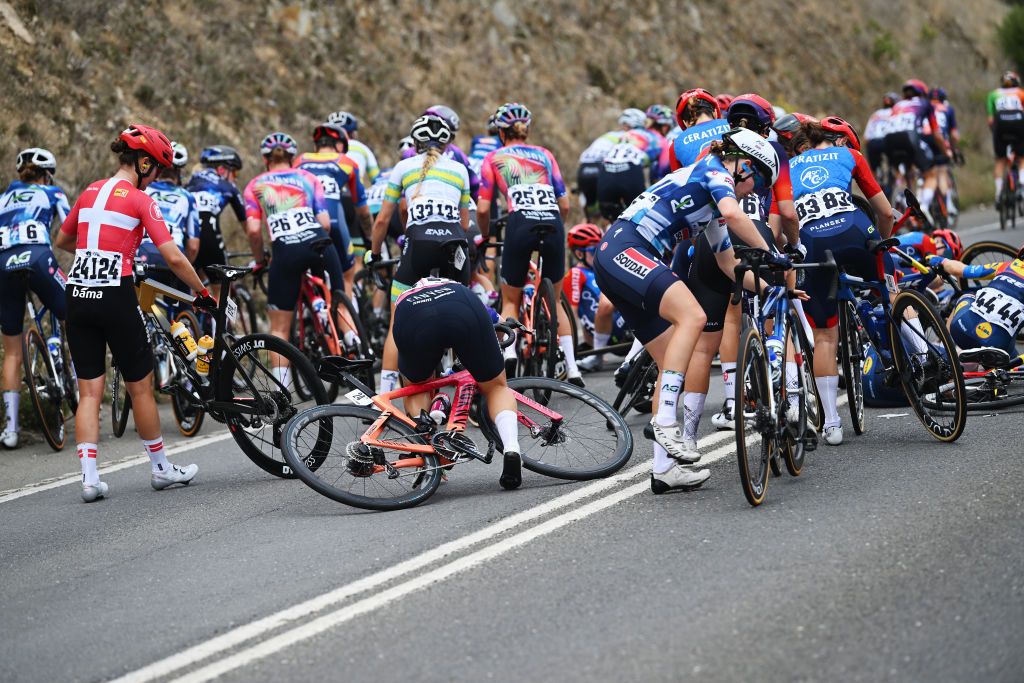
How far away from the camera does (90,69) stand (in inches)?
838

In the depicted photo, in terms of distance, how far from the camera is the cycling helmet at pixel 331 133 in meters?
14.4

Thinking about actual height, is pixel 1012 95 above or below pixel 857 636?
above

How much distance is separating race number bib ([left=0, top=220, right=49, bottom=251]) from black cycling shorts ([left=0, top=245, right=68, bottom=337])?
5 centimetres

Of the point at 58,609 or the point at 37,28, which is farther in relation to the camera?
the point at 37,28

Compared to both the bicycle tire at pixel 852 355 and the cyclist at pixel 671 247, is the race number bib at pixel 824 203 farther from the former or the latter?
the cyclist at pixel 671 247

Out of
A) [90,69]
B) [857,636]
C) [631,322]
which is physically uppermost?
[90,69]

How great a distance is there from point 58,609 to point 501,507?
242 centimetres

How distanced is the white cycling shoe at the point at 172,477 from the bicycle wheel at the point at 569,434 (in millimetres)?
2434

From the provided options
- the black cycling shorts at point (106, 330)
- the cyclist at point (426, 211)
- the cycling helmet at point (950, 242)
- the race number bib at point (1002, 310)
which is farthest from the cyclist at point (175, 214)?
the race number bib at point (1002, 310)

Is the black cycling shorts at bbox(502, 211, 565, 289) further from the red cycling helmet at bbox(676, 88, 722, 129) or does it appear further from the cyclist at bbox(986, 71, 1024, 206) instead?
the cyclist at bbox(986, 71, 1024, 206)

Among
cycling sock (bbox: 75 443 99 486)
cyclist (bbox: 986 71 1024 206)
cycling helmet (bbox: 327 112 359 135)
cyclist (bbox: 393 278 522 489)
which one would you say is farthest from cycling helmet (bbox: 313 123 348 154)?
cyclist (bbox: 986 71 1024 206)

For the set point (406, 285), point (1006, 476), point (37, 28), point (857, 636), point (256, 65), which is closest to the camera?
point (857, 636)

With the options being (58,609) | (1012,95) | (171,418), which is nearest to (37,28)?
(171,418)

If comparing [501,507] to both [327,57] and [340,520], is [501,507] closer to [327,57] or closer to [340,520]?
[340,520]
